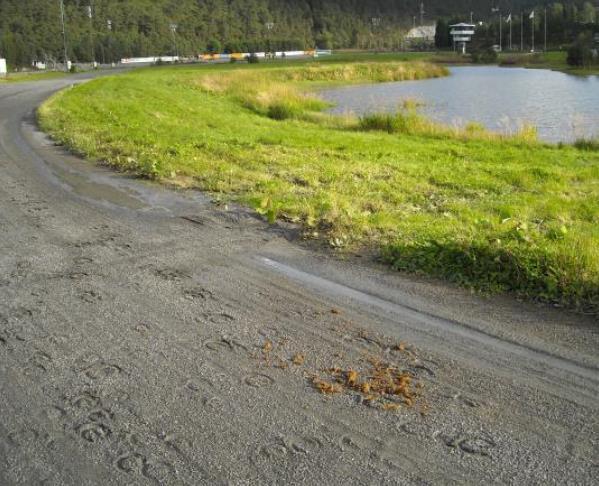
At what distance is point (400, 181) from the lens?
1085 cm

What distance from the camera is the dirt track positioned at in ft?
11.5

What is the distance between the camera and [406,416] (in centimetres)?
391

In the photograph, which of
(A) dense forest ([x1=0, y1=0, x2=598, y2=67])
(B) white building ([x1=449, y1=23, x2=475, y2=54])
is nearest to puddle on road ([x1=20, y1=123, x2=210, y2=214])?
(A) dense forest ([x1=0, y1=0, x2=598, y2=67])

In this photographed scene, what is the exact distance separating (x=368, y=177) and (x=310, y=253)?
4358 millimetres

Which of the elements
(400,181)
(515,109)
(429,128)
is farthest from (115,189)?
(515,109)

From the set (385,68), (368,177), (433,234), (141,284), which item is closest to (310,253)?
(433,234)

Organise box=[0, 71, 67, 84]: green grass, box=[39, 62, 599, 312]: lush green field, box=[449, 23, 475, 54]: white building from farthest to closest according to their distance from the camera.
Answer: box=[449, 23, 475, 54]: white building < box=[0, 71, 67, 84]: green grass < box=[39, 62, 599, 312]: lush green field

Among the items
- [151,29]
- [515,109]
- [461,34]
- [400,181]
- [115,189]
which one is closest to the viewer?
[115,189]

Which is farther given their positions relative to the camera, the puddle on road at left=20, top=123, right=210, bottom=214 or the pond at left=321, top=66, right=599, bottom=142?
the pond at left=321, top=66, right=599, bottom=142

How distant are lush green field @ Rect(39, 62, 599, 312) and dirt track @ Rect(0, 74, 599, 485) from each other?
554 millimetres

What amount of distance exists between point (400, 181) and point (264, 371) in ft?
22.6

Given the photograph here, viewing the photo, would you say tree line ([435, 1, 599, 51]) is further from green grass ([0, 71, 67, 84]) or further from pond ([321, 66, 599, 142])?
pond ([321, 66, 599, 142])

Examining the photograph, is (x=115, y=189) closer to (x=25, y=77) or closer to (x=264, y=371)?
(x=264, y=371)

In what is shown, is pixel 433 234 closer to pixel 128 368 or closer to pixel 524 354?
pixel 524 354
